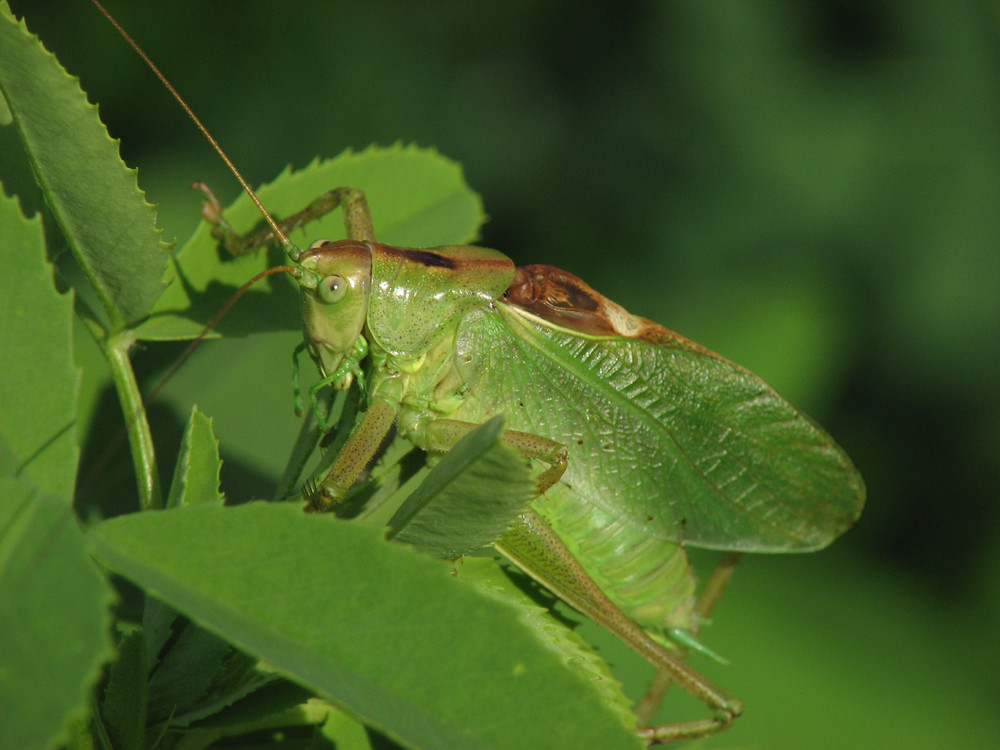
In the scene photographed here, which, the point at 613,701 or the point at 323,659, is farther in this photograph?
the point at 613,701

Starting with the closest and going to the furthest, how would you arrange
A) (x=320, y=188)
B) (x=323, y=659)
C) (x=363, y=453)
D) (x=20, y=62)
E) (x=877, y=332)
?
(x=323, y=659) < (x=20, y=62) < (x=363, y=453) < (x=320, y=188) < (x=877, y=332)

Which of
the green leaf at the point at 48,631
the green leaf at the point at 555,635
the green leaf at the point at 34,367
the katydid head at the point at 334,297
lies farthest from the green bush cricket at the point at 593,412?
the green leaf at the point at 48,631

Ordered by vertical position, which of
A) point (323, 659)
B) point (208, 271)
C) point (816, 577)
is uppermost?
point (208, 271)

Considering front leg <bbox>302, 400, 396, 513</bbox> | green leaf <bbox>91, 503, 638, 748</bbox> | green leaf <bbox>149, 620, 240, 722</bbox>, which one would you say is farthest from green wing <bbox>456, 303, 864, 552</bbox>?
green leaf <bbox>91, 503, 638, 748</bbox>

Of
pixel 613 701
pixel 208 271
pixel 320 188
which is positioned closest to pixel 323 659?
pixel 613 701

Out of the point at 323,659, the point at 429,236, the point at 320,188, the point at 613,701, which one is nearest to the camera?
the point at 323,659

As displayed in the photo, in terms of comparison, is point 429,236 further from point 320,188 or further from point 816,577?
point 816,577

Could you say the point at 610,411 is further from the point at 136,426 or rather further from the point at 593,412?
the point at 136,426

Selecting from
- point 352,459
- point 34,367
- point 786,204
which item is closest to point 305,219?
point 352,459
